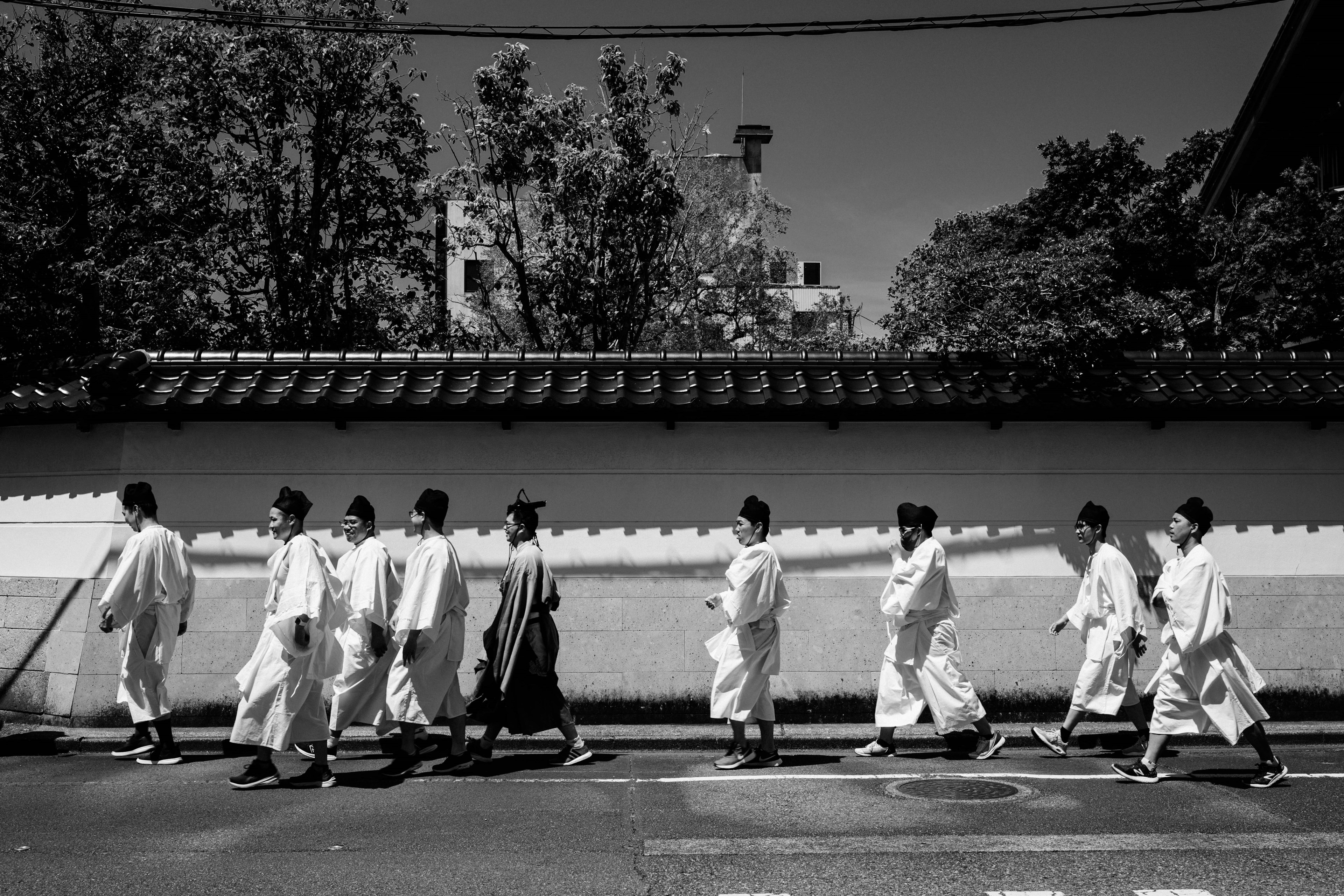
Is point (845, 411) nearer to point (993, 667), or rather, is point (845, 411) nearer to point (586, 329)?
point (993, 667)

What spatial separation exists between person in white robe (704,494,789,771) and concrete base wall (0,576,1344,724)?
1.65m

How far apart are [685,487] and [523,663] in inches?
104

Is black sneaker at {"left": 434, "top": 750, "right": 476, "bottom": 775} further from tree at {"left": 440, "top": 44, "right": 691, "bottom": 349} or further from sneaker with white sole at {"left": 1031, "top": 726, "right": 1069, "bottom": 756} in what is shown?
tree at {"left": 440, "top": 44, "right": 691, "bottom": 349}

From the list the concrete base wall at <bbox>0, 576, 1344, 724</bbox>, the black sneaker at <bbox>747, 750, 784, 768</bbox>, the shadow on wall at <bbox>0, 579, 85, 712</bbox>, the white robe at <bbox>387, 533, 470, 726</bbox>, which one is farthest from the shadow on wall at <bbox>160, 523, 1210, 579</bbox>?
the black sneaker at <bbox>747, 750, 784, 768</bbox>

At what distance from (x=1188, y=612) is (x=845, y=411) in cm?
336

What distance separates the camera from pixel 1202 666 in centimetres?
733

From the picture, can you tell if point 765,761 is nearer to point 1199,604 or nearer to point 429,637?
point 429,637

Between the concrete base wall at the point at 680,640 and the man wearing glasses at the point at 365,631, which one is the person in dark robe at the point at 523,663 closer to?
the man wearing glasses at the point at 365,631

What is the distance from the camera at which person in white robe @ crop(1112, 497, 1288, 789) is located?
7.20m

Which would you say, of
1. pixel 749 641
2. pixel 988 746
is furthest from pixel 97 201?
pixel 988 746

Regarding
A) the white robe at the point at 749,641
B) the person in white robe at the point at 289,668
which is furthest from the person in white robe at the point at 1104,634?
the person in white robe at the point at 289,668

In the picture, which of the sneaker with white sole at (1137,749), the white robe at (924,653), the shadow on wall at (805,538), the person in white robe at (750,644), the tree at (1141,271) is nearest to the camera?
the person in white robe at (750,644)

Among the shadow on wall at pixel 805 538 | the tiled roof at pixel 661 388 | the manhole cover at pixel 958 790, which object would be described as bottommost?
the manhole cover at pixel 958 790

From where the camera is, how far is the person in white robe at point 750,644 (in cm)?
791
